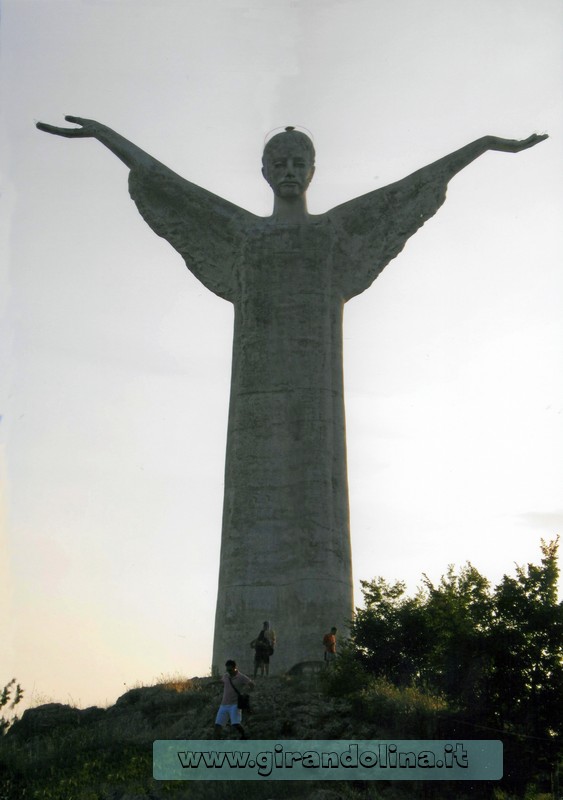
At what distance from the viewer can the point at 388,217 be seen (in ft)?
88.5

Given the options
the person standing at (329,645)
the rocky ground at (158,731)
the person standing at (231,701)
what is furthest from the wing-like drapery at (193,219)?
the person standing at (231,701)

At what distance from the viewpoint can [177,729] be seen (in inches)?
742

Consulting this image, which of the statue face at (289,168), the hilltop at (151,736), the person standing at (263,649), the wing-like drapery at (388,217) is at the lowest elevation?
the hilltop at (151,736)

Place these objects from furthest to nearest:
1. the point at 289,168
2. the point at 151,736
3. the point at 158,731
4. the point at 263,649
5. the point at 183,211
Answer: the point at 183,211
the point at 289,168
the point at 263,649
the point at 158,731
the point at 151,736

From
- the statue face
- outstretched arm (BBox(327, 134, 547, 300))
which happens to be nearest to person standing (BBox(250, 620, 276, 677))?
outstretched arm (BBox(327, 134, 547, 300))

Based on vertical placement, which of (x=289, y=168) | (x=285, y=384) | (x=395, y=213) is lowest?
(x=285, y=384)

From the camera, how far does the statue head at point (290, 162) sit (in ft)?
87.8

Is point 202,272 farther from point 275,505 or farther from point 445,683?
point 445,683

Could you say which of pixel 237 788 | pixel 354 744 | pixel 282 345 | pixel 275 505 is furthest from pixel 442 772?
pixel 282 345

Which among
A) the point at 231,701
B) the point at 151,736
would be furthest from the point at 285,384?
the point at 231,701

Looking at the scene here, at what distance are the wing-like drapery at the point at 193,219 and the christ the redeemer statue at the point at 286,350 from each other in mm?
27

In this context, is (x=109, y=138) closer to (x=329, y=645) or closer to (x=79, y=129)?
(x=79, y=129)

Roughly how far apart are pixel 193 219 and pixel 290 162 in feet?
7.83

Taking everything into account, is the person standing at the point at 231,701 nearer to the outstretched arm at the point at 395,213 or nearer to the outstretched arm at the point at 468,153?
the outstretched arm at the point at 395,213
